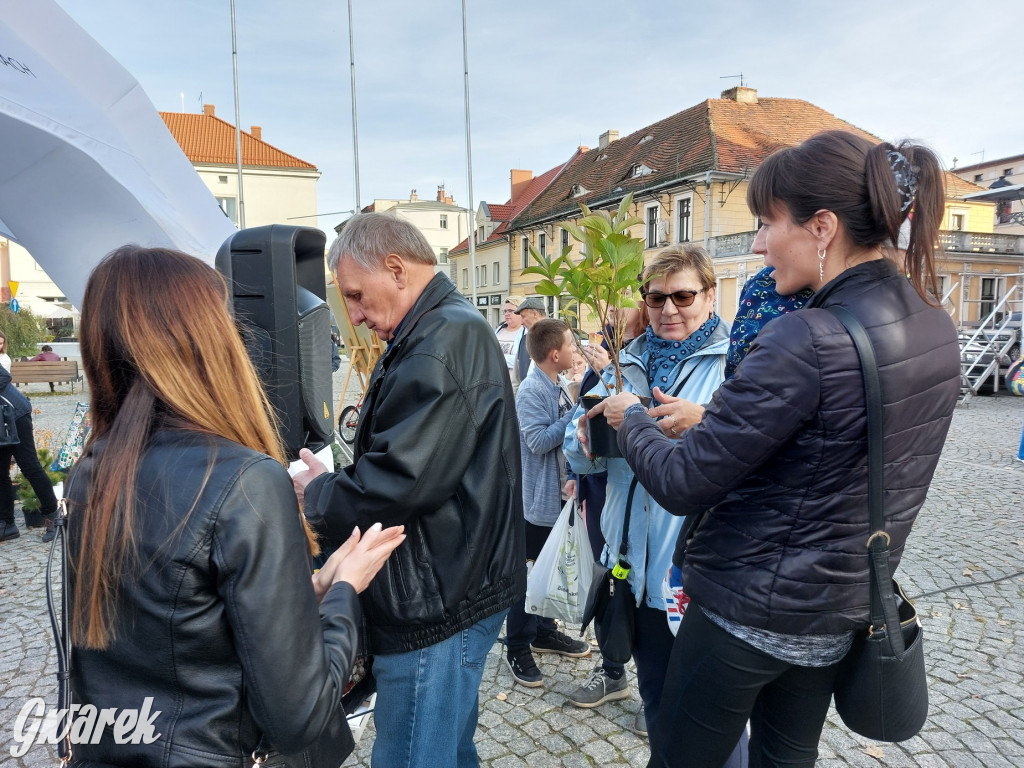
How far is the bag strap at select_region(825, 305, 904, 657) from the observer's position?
1247 mm

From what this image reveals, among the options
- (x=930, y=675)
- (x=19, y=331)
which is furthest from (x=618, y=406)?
(x=19, y=331)

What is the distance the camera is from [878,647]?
1.37 m

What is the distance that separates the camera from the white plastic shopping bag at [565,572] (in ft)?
9.04

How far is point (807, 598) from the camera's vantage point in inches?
53.0

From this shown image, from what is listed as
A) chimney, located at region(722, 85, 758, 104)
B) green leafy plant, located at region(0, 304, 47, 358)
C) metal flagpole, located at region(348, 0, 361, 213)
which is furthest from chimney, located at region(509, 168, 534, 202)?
metal flagpole, located at region(348, 0, 361, 213)

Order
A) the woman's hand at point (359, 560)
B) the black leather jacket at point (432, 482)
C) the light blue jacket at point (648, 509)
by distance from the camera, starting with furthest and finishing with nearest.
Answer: the light blue jacket at point (648, 509) < the black leather jacket at point (432, 482) < the woman's hand at point (359, 560)

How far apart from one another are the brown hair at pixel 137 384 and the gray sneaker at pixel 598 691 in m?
2.43

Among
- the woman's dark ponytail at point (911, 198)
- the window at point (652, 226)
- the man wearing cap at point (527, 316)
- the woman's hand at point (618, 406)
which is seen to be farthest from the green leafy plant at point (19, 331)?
the window at point (652, 226)

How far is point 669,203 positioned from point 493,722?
92.6 ft

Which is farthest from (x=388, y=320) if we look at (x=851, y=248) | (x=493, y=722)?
(x=493, y=722)

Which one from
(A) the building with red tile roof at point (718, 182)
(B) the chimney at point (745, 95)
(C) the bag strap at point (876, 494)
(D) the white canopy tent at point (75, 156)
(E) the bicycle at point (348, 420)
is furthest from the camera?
(B) the chimney at point (745, 95)

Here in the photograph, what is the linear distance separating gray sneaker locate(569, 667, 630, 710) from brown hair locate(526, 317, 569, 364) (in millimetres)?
1655

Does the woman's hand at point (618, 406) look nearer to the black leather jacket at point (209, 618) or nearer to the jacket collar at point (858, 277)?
the jacket collar at point (858, 277)

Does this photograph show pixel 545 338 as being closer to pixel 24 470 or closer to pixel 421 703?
pixel 421 703
